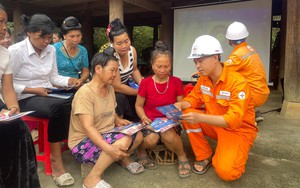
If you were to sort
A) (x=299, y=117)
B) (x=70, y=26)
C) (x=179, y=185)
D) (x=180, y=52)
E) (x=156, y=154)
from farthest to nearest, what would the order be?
(x=180, y=52) < (x=299, y=117) < (x=70, y=26) < (x=156, y=154) < (x=179, y=185)

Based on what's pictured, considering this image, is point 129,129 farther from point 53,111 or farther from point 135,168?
point 53,111

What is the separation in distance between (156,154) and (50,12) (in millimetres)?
8228

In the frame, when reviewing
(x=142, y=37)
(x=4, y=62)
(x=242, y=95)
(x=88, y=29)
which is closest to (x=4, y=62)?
(x=4, y=62)

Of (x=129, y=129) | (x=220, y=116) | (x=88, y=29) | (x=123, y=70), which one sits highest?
(x=88, y=29)

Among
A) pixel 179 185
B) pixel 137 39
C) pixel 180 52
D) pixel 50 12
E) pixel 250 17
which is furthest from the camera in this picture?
pixel 137 39

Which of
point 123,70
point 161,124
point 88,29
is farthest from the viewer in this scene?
point 88,29

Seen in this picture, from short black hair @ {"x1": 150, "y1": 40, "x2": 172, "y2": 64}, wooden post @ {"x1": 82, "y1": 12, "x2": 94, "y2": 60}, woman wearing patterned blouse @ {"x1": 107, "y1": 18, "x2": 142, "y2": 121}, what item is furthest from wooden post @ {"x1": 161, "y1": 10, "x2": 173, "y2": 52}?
short black hair @ {"x1": 150, "y1": 40, "x2": 172, "y2": 64}

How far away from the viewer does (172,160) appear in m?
2.56

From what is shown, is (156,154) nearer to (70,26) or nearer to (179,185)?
(179,185)

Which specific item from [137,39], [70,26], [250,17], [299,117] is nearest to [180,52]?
[250,17]

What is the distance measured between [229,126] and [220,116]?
0.10 m

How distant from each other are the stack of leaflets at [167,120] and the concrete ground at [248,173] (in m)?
0.44

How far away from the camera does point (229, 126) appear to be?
6.84 ft

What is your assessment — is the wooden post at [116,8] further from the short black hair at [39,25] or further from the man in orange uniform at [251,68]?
the short black hair at [39,25]
